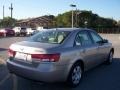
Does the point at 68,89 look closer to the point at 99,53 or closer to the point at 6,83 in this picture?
the point at 6,83

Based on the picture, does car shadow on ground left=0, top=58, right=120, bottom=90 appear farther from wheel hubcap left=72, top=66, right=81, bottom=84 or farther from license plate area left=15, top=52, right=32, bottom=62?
license plate area left=15, top=52, right=32, bottom=62

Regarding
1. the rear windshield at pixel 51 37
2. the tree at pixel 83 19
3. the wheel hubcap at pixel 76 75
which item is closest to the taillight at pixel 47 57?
the rear windshield at pixel 51 37

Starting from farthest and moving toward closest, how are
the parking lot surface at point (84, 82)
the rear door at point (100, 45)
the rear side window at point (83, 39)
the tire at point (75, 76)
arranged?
the rear door at point (100, 45) → the rear side window at point (83, 39) → the parking lot surface at point (84, 82) → the tire at point (75, 76)


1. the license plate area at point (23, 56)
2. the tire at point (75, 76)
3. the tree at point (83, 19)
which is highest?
the tree at point (83, 19)

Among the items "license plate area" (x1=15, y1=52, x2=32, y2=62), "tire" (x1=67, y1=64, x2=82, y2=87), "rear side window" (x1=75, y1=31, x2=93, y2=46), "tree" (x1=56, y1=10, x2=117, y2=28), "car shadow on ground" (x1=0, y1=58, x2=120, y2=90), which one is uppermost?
"tree" (x1=56, y1=10, x2=117, y2=28)

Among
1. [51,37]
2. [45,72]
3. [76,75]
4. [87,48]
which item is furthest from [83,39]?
[45,72]

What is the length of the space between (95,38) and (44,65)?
288 centimetres

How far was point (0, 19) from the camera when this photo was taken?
83312 millimetres

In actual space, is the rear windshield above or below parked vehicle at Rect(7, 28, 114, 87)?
above

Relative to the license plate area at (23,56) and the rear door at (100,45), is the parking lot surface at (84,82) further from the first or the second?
the license plate area at (23,56)

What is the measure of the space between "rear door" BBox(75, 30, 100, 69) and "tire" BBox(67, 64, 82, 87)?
378mm

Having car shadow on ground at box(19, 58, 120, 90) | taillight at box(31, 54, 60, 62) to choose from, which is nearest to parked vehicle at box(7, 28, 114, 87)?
taillight at box(31, 54, 60, 62)

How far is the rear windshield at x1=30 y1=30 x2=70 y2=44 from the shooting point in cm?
651

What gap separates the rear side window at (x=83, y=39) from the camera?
6778 mm
